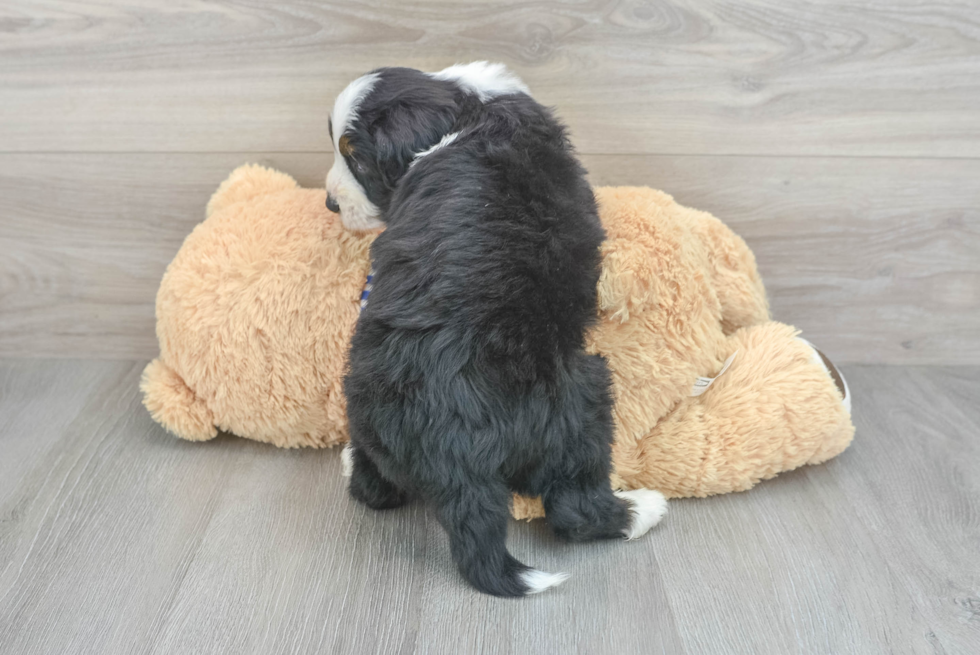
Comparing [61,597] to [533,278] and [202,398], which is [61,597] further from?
[533,278]

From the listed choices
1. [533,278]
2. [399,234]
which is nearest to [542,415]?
[533,278]

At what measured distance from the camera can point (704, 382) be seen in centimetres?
116

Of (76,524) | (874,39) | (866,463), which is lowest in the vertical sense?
(76,524)

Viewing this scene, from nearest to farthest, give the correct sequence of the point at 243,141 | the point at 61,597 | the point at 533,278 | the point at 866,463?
the point at 533,278 → the point at 61,597 → the point at 866,463 → the point at 243,141

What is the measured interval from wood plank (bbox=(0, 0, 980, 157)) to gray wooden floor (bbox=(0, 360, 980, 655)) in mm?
587

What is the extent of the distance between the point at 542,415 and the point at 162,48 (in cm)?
100

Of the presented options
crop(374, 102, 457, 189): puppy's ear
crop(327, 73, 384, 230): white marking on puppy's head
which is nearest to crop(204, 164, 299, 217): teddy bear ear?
crop(327, 73, 384, 230): white marking on puppy's head

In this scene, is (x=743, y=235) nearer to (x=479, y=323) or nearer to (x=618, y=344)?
(x=618, y=344)

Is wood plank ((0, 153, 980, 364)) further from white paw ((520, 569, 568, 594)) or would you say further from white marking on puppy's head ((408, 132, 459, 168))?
white paw ((520, 569, 568, 594))

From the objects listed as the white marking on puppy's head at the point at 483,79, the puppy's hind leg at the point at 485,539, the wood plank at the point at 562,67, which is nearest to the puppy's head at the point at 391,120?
the white marking on puppy's head at the point at 483,79

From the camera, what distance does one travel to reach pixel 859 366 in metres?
1.54

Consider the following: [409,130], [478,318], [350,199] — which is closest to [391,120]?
[409,130]

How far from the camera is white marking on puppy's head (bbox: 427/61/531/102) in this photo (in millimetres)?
992

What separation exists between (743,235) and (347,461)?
2.90ft
